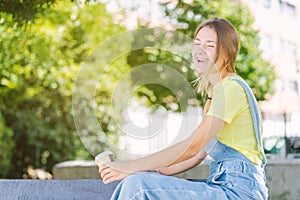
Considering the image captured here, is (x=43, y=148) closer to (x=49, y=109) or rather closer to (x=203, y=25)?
(x=49, y=109)

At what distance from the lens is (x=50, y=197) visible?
2398mm

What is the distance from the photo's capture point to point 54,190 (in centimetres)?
241

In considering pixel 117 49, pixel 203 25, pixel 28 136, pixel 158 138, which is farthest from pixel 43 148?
pixel 203 25

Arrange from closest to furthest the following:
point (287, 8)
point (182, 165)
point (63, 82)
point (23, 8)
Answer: point (182, 165)
point (23, 8)
point (63, 82)
point (287, 8)

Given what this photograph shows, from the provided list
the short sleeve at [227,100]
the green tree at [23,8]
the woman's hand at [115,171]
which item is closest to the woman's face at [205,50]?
the short sleeve at [227,100]

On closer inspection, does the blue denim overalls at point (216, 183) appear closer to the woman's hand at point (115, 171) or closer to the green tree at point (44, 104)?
the woman's hand at point (115, 171)

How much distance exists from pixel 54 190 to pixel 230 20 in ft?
26.0

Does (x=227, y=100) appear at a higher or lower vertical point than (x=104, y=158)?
higher

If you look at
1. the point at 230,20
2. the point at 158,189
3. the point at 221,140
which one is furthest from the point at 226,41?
the point at 230,20

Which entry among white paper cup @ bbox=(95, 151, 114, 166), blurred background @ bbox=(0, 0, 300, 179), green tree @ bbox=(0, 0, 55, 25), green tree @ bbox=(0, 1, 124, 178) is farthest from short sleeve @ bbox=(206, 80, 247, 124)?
green tree @ bbox=(0, 1, 124, 178)

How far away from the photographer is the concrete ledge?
Result: 237 cm

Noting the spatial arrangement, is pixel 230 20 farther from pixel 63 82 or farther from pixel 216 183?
pixel 216 183

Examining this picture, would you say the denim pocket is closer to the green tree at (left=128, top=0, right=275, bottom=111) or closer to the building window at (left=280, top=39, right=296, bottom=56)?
the green tree at (left=128, top=0, right=275, bottom=111)

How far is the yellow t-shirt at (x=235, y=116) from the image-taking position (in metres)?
1.97
